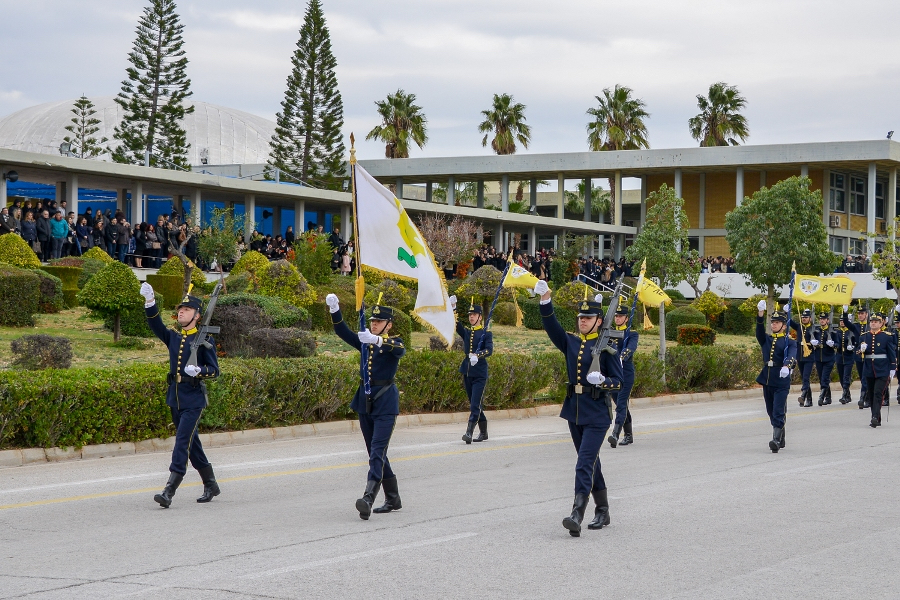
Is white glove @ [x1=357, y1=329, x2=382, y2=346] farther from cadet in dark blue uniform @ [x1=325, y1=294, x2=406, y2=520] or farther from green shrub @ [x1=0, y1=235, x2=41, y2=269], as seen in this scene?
green shrub @ [x1=0, y1=235, x2=41, y2=269]

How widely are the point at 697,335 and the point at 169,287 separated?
57.7 ft

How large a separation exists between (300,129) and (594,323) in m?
52.1

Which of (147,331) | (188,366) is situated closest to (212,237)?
(147,331)

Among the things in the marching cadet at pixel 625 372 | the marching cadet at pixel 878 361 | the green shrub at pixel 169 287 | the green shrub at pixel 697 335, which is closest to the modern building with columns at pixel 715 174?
the green shrub at pixel 697 335

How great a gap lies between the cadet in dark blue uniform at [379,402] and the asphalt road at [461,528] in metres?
0.29

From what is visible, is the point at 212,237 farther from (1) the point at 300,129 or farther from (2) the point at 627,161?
(2) the point at 627,161

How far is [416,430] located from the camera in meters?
16.9

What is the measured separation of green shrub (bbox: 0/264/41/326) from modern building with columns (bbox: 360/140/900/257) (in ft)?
127

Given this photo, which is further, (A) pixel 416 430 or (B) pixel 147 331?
(B) pixel 147 331

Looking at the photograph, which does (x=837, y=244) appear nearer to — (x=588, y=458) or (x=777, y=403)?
(x=777, y=403)

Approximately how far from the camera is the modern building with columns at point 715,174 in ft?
191

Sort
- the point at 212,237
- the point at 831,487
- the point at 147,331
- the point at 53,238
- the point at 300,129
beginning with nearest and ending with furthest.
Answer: the point at 831,487
the point at 147,331
the point at 53,238
the point at 212,237
the point at 300,129

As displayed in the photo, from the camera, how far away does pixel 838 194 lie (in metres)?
65.1

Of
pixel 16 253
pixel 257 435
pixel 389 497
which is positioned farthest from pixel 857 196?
pixel 389 497
